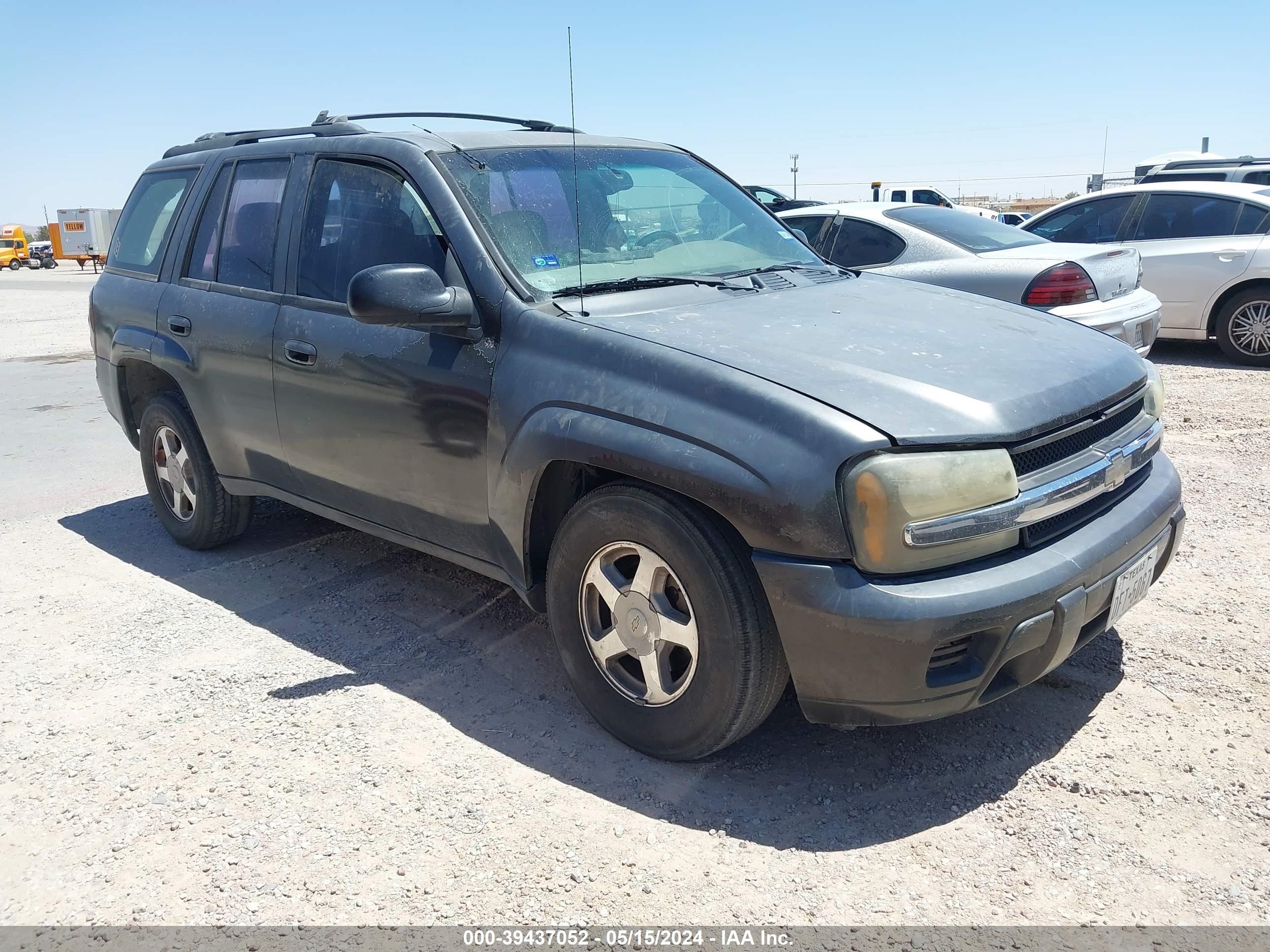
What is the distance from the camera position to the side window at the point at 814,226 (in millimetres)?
8102

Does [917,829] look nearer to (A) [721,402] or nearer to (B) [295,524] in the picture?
(A) [721,402]

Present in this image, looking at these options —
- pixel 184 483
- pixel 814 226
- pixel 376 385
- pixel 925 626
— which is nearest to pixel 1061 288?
pixel 814 226

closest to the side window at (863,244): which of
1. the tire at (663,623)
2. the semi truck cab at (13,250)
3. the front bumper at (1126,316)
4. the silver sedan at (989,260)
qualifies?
the silver sedan at (989,260)

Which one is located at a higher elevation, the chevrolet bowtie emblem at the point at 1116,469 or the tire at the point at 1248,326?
the chevrolet bowtie emblem at the point at 1116,469

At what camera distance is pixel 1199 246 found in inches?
361

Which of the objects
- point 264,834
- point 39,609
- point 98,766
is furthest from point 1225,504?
point 39,609

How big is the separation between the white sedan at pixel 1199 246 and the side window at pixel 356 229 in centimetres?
701

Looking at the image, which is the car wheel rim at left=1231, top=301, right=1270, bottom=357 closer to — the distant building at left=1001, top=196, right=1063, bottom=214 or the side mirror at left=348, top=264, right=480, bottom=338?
the side mirror at left=348, top=264, right=480, bottom=338

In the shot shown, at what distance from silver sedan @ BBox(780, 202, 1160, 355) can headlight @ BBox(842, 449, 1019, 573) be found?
160 inches

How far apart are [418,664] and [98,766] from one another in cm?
110

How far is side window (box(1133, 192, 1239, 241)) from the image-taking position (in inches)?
366

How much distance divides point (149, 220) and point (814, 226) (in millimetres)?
4949

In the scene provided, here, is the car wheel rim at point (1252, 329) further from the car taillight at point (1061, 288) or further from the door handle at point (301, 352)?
the door handle at point (301, 352)

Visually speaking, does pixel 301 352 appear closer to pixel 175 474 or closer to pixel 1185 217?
pixel 175 474
